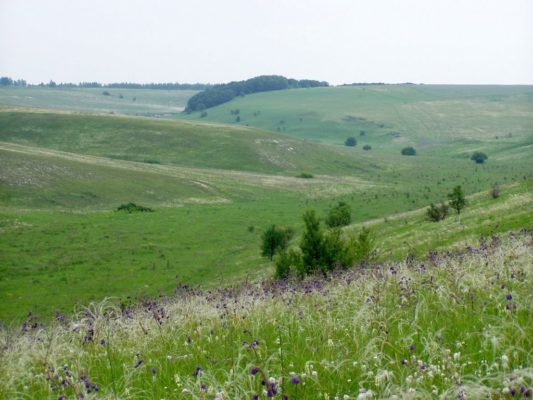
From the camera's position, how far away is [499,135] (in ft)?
548

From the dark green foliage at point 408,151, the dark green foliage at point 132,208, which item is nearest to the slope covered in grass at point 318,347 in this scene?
the dark green foliage at point 132,208

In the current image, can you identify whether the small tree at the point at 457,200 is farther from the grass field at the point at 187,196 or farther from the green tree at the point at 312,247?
the green tree at the point at 312,247

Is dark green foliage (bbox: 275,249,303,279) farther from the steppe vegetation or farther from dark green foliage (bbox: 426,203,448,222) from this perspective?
dark green foliage (bbox: 426,203,448,222)

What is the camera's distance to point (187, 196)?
7512 cm

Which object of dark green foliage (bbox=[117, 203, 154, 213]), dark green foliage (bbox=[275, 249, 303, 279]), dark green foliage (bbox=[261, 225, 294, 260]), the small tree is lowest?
dark green foliage (bbox=[117, 203, 154, 213])

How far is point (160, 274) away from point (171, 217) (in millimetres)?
20445

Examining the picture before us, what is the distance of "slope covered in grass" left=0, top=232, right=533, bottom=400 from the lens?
467 cm

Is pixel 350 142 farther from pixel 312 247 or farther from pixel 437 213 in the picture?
pixel 312 247

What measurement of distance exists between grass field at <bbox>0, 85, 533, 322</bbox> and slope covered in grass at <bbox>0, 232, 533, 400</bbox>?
10.7 metres

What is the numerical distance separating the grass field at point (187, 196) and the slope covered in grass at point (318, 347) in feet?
35.2

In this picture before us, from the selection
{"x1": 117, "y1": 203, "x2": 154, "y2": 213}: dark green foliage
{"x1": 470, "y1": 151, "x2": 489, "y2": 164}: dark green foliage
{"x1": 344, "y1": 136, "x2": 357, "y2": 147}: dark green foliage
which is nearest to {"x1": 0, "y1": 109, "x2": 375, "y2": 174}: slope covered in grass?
{"x1": 470, "y1": 151, "x2": 489, "y2": 164}: dark green foliage

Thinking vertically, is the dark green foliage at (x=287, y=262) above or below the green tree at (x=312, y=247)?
below

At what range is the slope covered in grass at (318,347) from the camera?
4.67 meters

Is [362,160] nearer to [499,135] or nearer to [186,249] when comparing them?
[499,135]
